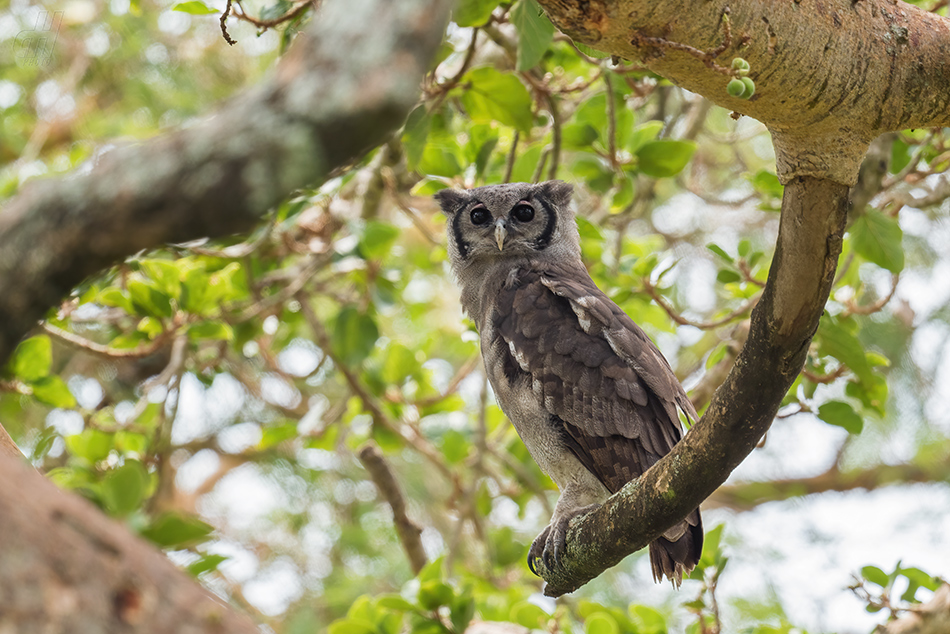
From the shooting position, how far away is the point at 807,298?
6.11 ft

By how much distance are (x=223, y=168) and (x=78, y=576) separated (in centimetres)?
55

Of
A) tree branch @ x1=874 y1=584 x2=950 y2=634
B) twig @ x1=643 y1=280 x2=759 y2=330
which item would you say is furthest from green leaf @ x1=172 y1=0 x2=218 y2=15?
tree branch @ x1=874 y1=584 x2=950 y2=634

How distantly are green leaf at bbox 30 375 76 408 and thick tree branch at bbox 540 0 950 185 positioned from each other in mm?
3311

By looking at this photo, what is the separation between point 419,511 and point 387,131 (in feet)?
20.3

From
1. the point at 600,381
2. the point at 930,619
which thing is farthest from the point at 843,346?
the point at 930,619

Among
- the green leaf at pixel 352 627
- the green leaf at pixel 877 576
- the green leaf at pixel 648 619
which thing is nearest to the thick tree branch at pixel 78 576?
the green leaf at pixel 352 627

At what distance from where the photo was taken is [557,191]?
13.1 ft

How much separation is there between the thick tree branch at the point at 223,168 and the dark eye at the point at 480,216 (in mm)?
2781

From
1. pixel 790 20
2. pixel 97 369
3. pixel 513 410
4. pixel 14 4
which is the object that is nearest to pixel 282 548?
pixel 97 369

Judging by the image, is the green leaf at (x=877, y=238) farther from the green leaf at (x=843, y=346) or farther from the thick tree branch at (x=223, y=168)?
the thick tree branch at (x=223, y=168)

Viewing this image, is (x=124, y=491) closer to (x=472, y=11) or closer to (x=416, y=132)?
(x=416, y=132)

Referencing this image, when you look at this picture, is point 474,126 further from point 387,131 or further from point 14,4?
point 14,4

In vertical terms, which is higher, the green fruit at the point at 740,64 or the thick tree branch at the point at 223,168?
the green fruit at the point at 740,64

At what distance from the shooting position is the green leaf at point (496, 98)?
3336 mm
